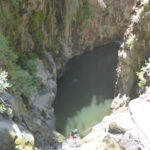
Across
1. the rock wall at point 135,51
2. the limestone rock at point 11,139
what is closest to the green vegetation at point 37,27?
the rock wall at point 135,51

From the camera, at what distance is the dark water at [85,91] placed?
36.3ft

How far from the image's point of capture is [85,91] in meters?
14.0

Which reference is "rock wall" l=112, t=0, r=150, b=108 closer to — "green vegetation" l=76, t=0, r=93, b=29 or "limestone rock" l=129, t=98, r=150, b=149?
"limestone rock" l=129, t=98, r=150, b=149

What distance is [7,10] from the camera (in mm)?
8992

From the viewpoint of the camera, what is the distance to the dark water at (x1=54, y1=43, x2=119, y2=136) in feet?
36.3

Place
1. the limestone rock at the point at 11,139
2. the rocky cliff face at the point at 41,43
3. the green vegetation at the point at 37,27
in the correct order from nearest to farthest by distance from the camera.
A: the limestone rock at the point at 11,139 < the rocky cliff face at the point at 41,43 < the green vegetation at the point at 37,27

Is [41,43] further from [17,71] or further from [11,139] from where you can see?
[11,139]

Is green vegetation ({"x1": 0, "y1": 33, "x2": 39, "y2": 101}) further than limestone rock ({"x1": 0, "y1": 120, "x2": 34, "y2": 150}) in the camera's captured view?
Yes

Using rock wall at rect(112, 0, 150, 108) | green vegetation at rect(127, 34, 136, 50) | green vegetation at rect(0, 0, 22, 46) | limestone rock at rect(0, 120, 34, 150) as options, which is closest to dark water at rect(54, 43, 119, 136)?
rock wall at rect(112, 0, 150, 108)

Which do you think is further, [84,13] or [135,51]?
[84,13]

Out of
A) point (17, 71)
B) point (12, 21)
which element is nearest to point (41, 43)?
point (12, 21)

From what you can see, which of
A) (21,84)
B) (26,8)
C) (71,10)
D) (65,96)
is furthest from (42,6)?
(65,96)

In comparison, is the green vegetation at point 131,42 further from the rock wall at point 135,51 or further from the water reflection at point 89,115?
the water reflection at point 89,115

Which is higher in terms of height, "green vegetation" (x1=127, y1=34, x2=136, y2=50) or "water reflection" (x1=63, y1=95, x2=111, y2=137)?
"green vegetation" (x1=127, y1=34, x2=136, y2=50)
